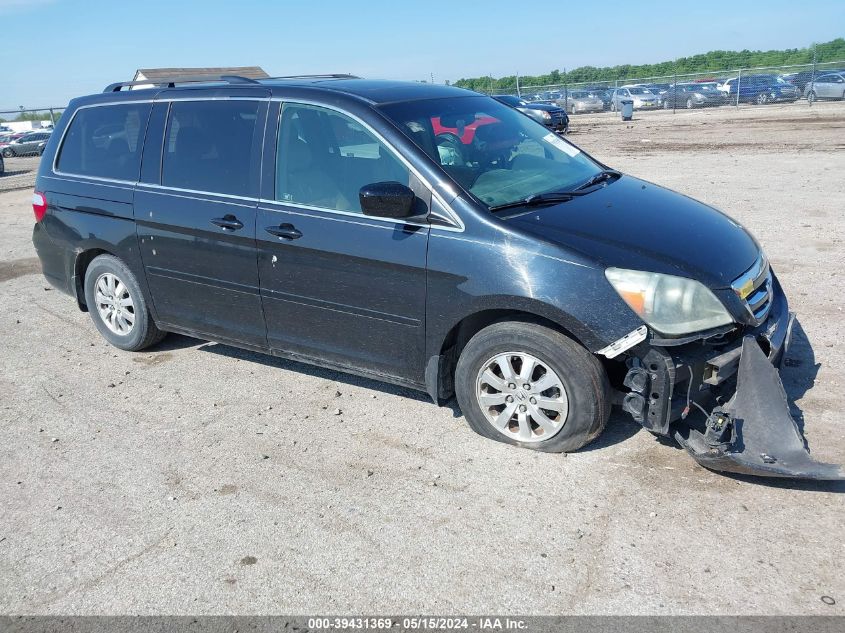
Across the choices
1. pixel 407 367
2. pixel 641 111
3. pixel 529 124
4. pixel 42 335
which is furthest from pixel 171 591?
pixel 641 111

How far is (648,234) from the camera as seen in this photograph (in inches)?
161

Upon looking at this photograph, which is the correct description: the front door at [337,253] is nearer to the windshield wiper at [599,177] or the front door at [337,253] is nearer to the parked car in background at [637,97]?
the windshield wiper at [599,177]

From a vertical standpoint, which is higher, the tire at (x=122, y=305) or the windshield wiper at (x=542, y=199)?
the windshield wiper at (x=542, y=199)

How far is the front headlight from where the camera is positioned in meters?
3.70

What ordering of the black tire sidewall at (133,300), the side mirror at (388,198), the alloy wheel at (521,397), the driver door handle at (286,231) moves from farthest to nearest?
the black tire sidewall at (133,300)
the driver door handle at (286,231)
the side mirror at (388,198)
the alloy wheel at (521,397)

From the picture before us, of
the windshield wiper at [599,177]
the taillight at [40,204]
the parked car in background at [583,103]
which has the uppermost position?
the parked car in background at [583,103]

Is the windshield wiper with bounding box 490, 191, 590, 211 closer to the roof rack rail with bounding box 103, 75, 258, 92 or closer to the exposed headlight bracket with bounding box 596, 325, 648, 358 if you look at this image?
the exposed headlight bracket with bounding box 596, 325, 648, 358

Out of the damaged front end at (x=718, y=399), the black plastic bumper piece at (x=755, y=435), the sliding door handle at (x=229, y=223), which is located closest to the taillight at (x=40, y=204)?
the sliding door handle at (x=229, y=223)

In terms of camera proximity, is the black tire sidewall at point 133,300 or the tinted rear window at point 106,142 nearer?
the tinted rear window at point 106,142

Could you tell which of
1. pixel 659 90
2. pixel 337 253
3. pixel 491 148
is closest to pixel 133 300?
Result: pixel 337 253

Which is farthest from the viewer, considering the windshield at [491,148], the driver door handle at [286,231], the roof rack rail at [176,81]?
the roof rack rail at [176,81]

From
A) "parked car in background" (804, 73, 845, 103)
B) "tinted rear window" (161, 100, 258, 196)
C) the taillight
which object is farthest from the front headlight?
"parked car in background" (804, 73, 845, 103)

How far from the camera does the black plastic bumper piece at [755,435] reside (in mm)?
3539

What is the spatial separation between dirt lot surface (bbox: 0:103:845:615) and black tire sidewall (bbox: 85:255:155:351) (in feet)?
0.67
